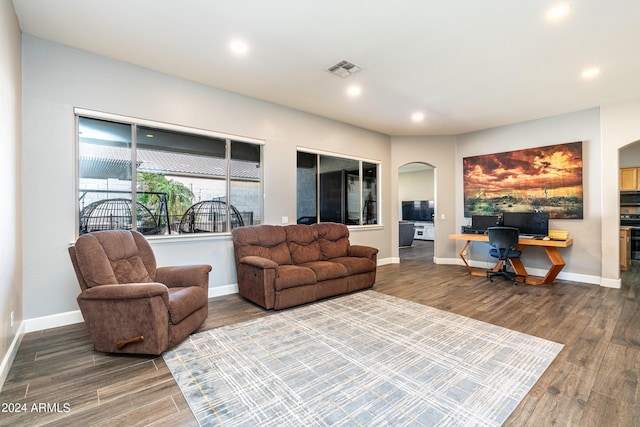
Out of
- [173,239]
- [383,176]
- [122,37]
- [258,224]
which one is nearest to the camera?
[122,37]

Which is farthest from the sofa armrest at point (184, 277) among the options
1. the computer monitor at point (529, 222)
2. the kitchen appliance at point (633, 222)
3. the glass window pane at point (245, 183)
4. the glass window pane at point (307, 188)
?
the kitchen appliance at point (633, 222)

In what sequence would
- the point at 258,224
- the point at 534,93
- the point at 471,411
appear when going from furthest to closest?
the point at 258,224, the point at 534,93, the point at 471,411

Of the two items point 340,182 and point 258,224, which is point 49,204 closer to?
point 258,224

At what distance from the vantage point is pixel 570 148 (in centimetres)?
507

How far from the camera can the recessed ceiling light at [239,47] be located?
301 cm

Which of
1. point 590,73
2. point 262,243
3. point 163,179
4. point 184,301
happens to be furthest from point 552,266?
point 163,179

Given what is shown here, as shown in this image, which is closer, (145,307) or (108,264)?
(145,307)

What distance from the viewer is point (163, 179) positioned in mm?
3801

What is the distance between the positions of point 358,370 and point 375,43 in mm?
3121

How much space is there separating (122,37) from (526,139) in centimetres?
663

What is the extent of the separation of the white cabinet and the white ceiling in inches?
271

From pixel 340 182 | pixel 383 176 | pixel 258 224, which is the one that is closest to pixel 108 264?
pixel 258 224

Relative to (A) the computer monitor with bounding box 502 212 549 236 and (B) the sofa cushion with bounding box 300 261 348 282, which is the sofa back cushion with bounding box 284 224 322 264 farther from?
(A) the computer monitor with bounding box 502 212 549 236

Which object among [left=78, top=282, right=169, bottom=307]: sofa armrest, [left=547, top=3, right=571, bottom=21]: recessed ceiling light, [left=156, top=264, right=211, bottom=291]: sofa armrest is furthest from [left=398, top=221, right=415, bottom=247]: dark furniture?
[left=78, top=282, right=169, bottom=307]: sofa armrest
